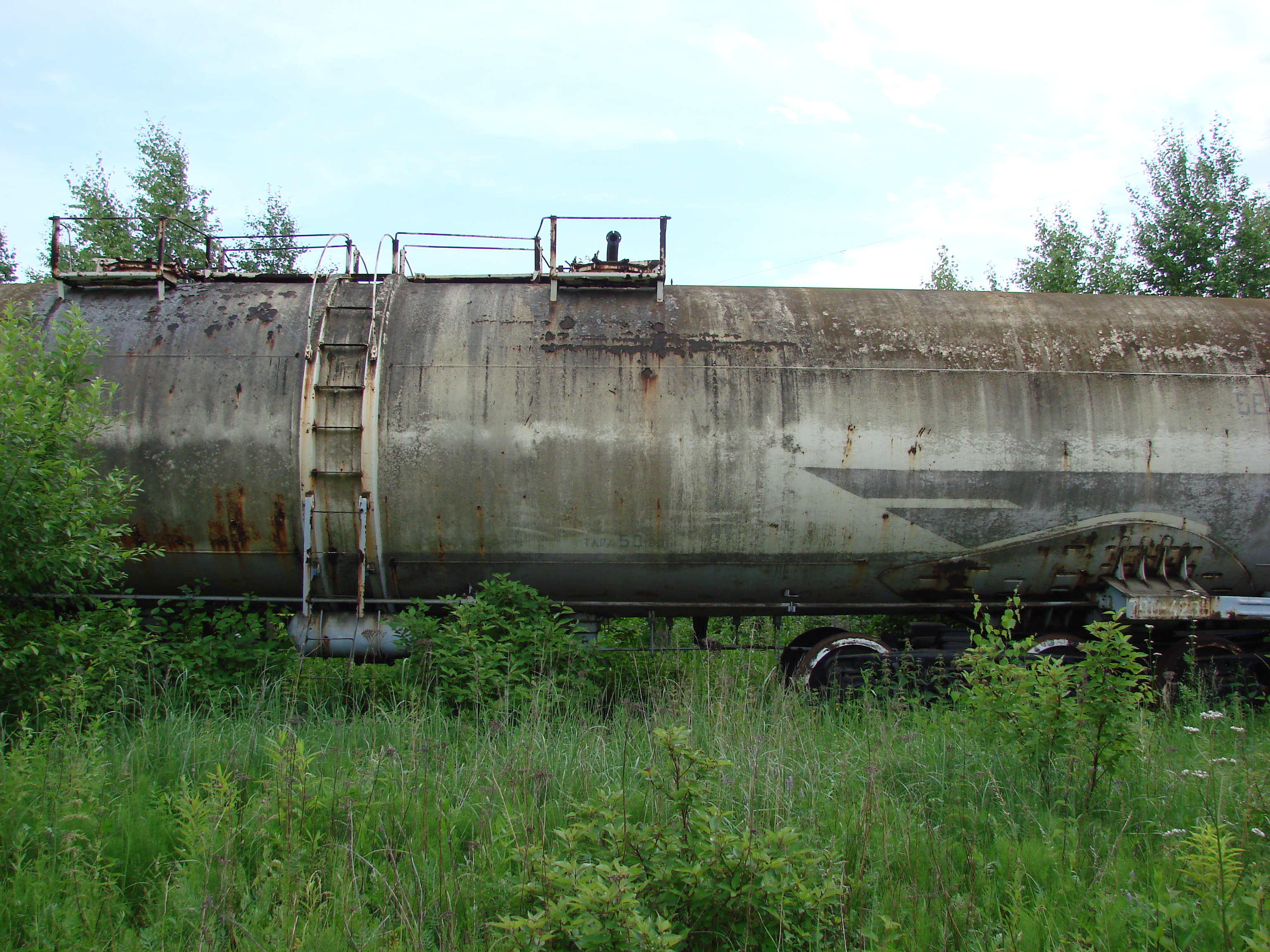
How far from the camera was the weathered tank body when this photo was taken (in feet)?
21.2

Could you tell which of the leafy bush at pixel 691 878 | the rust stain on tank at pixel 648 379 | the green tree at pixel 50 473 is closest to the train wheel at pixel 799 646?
the rust stain on tank at pixel 648 379

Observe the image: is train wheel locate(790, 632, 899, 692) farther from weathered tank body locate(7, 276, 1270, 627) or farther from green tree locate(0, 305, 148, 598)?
green tree locate(0, 305, 148, 598)

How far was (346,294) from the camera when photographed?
23.1ft

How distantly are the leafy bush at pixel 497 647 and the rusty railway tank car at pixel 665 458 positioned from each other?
28 cm

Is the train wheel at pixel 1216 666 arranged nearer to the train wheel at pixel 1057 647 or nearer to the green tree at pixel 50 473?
the train wheel at pixel 1057 647

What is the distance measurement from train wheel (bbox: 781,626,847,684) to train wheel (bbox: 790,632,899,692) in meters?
0.19

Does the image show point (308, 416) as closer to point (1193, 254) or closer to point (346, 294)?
point (346, 294)

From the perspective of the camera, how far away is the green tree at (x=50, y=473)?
4.80m

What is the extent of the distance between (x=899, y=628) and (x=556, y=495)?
3.85 m

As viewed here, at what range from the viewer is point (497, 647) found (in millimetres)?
6145

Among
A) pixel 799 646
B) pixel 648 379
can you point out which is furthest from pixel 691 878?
pixel 799 646

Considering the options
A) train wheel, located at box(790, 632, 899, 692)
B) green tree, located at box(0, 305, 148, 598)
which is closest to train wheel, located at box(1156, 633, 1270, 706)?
train wheel, located at box(790, 632, 899, 692)

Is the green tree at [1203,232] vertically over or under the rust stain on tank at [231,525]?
over

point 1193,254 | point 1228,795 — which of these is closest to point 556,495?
point 1228,795
